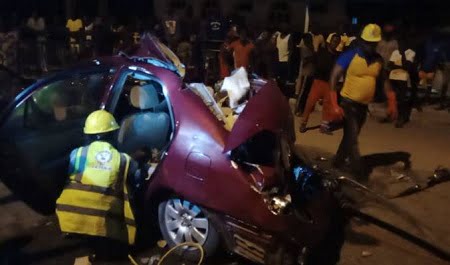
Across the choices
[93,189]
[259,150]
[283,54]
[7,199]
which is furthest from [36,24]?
[259,150]

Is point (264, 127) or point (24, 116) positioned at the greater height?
point (264, 127)

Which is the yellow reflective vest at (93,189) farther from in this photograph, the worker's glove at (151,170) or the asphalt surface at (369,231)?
the asphalt surface at (369,231)

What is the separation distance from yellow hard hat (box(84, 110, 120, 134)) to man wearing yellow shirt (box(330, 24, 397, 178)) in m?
2.92

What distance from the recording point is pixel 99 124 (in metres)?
4.38

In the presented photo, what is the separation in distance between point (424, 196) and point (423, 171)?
104cm

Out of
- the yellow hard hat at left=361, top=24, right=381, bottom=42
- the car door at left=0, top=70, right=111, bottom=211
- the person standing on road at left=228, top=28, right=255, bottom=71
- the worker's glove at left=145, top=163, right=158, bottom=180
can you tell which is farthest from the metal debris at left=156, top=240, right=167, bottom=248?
the person standing on road at left=228, top=28, right=255, bottom=71

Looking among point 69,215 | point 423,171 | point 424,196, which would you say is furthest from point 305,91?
point 69,215

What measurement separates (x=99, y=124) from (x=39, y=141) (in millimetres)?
1216

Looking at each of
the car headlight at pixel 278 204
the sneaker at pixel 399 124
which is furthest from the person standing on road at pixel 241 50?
the car headlight at pixel 278 204

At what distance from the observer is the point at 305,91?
1041cm

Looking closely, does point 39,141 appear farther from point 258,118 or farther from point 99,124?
point 258,118

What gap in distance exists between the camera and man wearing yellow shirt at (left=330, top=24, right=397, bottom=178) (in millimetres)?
6297

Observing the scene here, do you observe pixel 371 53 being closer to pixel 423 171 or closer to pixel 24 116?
pixel 423 171

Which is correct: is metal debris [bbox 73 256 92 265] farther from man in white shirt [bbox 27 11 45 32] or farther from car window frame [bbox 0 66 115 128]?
man in white shirt [bbox 27 11 45 32]
